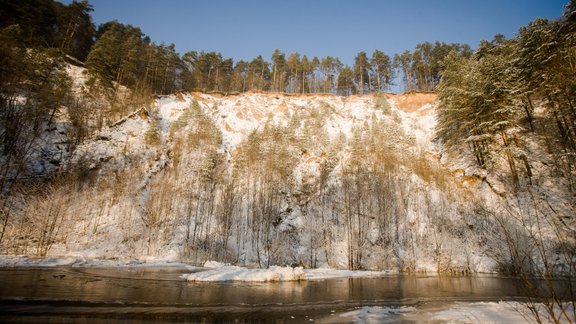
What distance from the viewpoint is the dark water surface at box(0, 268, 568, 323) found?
24.0 ft

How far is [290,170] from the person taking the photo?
34969 millimetres

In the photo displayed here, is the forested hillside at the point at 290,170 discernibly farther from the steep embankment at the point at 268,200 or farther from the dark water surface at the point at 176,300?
the dark water surface at the point at 176,300

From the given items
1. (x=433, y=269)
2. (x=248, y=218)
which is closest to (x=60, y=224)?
(x=248, y=218)

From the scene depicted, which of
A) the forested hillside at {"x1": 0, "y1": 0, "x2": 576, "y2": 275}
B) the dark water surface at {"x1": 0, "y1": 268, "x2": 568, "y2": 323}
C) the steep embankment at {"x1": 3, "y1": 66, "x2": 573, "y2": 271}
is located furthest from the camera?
the steep embankment at {"x1": 3, "y1": 66, "x2": 573, "y2": 271}

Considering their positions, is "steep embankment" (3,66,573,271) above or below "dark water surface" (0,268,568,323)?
above

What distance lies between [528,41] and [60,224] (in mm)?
48513

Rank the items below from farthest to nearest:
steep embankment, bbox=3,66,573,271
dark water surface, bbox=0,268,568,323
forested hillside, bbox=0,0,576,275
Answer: steep embankment, bbox=3,66,573,271, forested hillside, bbox=0,0,576,275, dark water surface, bbox=0,268,568,323

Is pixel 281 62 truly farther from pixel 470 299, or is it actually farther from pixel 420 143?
pixel 470 299

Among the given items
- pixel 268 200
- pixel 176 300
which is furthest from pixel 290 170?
pixel 176 300

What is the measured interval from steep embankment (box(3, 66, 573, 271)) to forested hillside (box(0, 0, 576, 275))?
6.6 inches

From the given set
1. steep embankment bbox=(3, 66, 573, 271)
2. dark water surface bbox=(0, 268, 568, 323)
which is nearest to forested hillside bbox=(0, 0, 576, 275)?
steep embankment bbox=(3, 66, 573, 271)

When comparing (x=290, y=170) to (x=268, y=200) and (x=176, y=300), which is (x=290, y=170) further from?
(x=176, y=300)

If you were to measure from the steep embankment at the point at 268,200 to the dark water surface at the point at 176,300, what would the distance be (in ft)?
43.8

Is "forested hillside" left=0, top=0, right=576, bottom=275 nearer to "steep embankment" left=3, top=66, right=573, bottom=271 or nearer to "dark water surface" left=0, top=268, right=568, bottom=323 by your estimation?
"steep embankment" left=3, top=66, right=573, bottom=271
